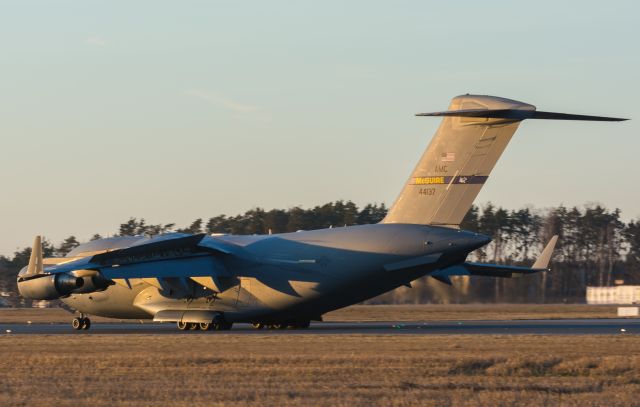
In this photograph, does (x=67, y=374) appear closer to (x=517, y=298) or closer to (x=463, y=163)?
(x=463, y=163)

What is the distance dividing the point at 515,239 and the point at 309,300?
53164mm

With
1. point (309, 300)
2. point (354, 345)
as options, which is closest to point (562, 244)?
point (309, 300)

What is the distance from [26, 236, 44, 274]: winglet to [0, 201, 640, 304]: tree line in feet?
58.1

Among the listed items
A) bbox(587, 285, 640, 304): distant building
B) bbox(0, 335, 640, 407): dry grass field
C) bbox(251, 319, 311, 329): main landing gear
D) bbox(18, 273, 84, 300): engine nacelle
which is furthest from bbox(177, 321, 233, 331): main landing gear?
bbox(587, 285, 640, 304): distant building

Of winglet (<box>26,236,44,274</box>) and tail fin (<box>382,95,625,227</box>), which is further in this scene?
winglet (<box>26,236,44,274</box>)

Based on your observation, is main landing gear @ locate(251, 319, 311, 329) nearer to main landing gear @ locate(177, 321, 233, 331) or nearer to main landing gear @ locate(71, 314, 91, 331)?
main landing gear @ locate(177, 321, 233, 331)

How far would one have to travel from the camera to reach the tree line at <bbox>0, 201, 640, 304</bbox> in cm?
5588

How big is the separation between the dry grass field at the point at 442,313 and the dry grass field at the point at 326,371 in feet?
62.3

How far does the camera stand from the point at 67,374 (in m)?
20.8

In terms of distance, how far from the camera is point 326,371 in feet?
68.6

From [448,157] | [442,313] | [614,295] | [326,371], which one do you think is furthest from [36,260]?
[614,295]

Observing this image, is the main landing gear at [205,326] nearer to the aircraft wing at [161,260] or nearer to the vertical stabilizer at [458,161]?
the aircraft wing at [161,260]

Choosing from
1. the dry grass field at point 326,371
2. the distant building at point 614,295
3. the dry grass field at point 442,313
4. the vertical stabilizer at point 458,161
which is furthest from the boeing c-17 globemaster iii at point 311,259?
the distant building at point 614,295

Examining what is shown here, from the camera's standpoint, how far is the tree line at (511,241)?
2200 inches
